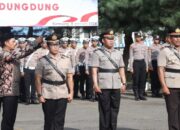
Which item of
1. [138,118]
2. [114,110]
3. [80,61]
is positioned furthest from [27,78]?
[114,110]

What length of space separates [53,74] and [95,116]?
472cm

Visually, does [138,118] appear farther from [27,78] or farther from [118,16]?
[118,16]

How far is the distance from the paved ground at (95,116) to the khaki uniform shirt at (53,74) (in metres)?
2.76

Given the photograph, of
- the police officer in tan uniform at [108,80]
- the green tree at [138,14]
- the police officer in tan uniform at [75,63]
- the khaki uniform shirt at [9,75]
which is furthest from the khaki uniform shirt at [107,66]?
the green tree at [138,14]

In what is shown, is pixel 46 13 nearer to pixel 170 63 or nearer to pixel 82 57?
pixel 82 57

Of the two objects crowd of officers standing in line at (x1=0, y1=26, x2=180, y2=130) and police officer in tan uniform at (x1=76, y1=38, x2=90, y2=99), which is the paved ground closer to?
police officer in tan uniform at (x1=76, y1=38, x2=90, y2=99)

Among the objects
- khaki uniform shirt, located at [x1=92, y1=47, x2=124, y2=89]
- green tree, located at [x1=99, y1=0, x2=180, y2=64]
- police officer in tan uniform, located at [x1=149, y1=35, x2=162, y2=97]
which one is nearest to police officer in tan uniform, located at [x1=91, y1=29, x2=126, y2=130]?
khaki uniform shirt, located at [x1=92, y1=47, x2=124, y2=89]

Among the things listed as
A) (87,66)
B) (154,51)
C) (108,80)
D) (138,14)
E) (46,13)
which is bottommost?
(87,66)

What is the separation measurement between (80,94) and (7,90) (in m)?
10.00

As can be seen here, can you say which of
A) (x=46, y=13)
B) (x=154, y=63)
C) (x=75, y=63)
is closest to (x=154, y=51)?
(x=154, y=63)

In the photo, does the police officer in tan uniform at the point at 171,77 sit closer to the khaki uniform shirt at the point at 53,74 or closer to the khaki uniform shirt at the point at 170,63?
the khaki uniform shirt at the point at 170,63

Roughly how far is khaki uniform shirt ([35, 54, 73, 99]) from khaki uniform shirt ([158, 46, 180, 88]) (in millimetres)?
1623

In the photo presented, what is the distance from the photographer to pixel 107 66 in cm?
971

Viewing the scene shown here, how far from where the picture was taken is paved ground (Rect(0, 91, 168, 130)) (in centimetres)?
1167
